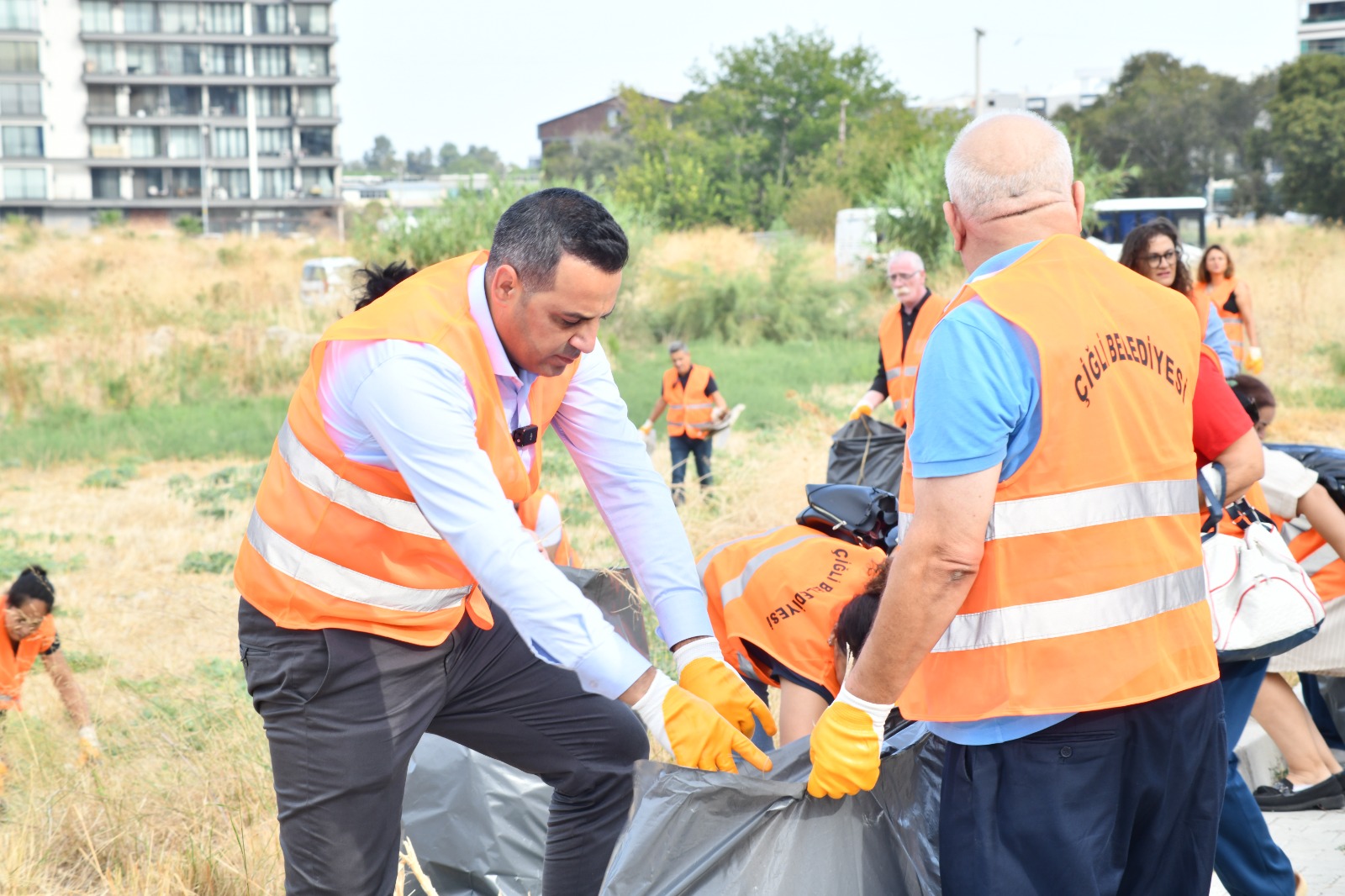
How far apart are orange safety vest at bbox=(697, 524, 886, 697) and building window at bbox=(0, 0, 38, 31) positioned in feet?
223

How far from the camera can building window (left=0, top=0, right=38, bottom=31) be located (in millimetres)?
58562

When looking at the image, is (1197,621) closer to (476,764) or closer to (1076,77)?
(476,764)

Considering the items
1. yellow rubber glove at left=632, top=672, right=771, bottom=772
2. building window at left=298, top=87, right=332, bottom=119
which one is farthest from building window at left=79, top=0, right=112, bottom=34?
yellow rubber glove at left=632, top=672, right=771, bottom=772

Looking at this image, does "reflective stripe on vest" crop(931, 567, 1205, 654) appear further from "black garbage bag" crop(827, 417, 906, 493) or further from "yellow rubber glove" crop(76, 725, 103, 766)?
"black garbage bag" crop(827, 417, 906, 493)

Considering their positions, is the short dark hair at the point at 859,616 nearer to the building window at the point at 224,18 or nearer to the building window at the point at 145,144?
the building window at the point at 145,144

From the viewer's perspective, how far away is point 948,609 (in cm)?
172

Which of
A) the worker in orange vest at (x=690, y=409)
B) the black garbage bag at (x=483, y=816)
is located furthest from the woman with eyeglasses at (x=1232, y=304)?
the black garbage bag at (x=483, y=816)

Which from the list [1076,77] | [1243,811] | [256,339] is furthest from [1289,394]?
[1076,77]

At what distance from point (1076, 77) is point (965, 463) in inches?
4406

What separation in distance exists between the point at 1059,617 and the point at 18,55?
225ft

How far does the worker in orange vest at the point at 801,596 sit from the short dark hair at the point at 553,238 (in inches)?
34.6

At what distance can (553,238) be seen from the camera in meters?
2.06

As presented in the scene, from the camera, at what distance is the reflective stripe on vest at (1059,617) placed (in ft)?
5.69

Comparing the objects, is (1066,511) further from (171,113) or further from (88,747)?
(171,113)
